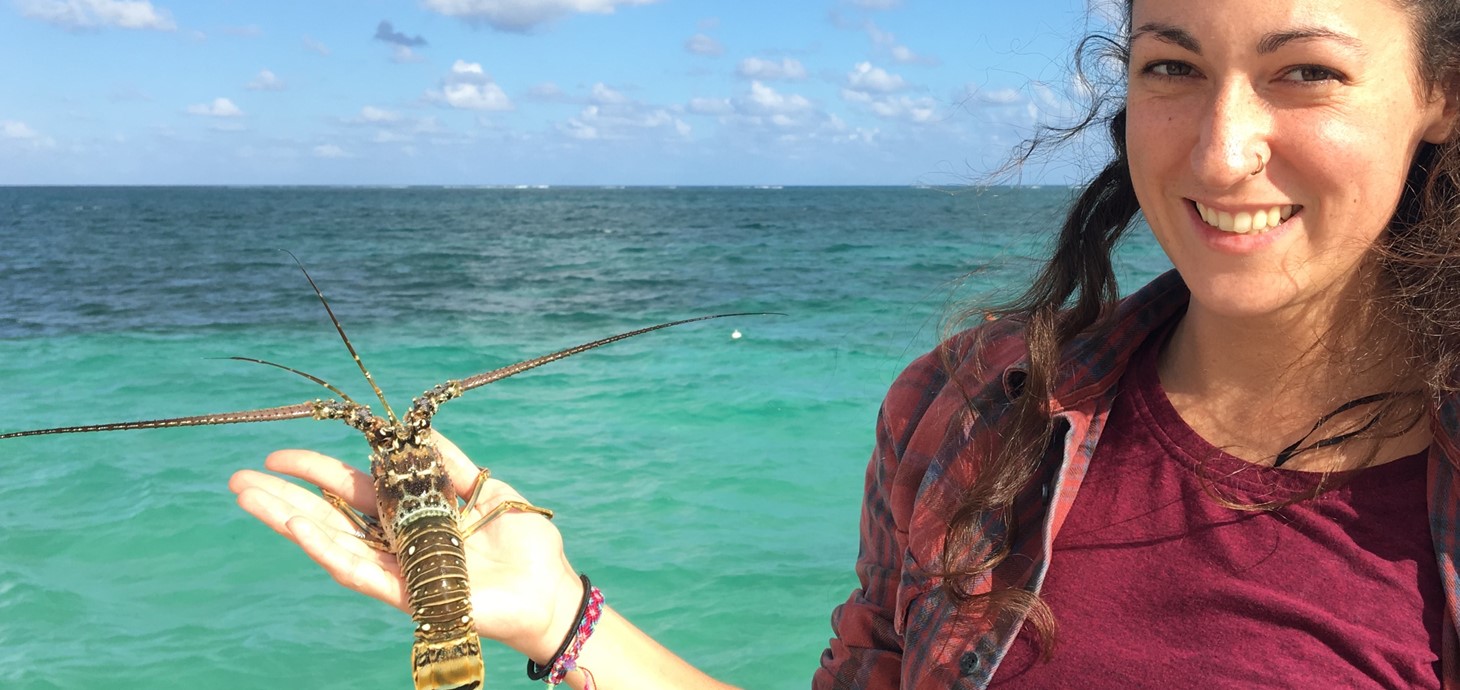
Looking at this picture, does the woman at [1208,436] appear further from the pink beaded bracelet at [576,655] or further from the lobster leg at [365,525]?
the lobster leg at [365,525]

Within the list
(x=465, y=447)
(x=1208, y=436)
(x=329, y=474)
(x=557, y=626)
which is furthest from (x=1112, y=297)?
(x=465, y=447)

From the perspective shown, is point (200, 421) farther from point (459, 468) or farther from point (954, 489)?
point (954, 489)

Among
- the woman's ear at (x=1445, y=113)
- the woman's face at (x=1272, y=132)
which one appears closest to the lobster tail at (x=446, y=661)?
the woman's face at (x=1272, y=132)

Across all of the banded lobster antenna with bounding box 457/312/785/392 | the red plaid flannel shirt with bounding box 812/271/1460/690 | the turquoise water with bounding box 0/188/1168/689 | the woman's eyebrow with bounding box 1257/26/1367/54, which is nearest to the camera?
the woman's eyebrow with bounding box 1257/26/1367/54

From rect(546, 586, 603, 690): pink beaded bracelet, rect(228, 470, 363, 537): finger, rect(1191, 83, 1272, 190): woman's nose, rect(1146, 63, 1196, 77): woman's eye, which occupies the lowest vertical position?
rect(546, 586, 603, 690): pink beaded bracelet

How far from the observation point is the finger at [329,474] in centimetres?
212

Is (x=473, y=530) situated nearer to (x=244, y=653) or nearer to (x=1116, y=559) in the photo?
(x=1116, y=559)

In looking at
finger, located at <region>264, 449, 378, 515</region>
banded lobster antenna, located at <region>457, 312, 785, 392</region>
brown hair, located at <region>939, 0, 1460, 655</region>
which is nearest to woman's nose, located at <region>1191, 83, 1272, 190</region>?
brown hair, located at <region>939, 0, 1460, 655</region>

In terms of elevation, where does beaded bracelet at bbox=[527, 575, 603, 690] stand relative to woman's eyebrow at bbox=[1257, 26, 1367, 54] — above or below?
below

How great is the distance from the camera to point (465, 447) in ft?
29.3

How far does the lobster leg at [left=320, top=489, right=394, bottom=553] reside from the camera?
98.7 inches

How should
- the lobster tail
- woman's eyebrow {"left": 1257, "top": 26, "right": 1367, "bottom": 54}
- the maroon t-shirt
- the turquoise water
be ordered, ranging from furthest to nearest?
the turquoise water, the lobster tail, the maroon t-shirt, woman's eyebrow {"left": 1257, "top": 26, "right": 1367, "bottom": 54}

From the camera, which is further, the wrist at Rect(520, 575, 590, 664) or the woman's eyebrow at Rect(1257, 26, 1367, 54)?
the wrist at Rect(520, 575, 590, 664)

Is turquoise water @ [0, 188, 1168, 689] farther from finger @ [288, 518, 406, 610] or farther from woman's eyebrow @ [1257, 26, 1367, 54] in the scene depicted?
finger @ [288, 518, 406, 610]
